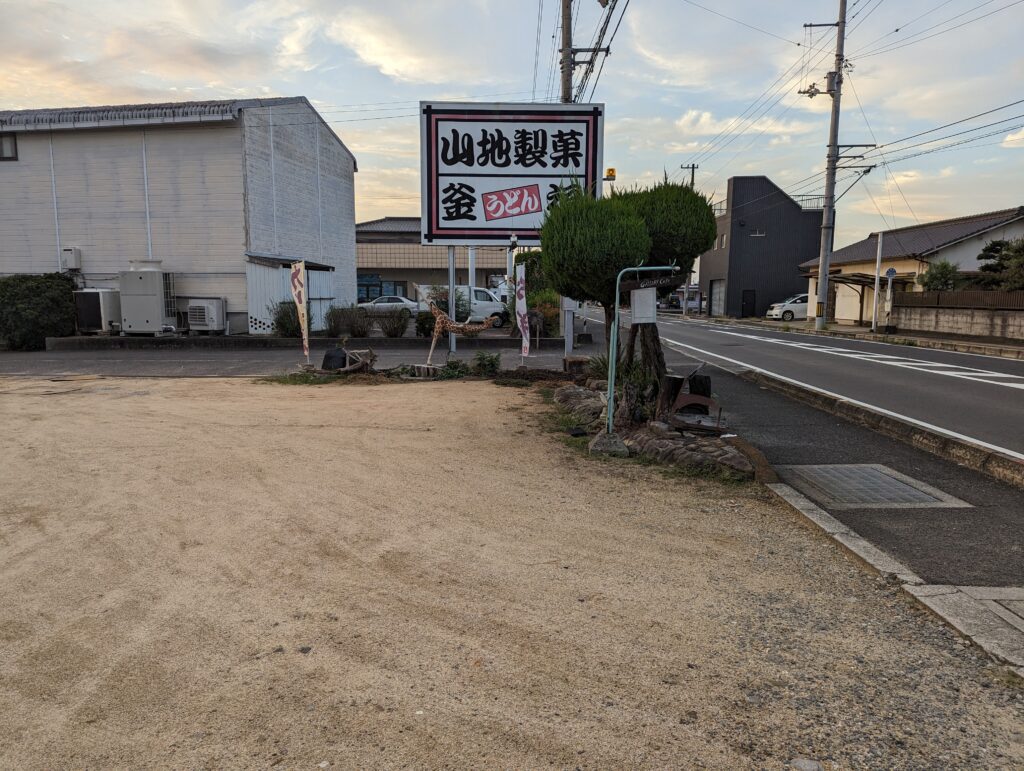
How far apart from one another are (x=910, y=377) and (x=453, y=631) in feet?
40.8

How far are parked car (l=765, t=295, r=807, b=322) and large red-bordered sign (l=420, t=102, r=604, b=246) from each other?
29.8 metres

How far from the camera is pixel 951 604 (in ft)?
11.3

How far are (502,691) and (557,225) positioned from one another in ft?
17.5

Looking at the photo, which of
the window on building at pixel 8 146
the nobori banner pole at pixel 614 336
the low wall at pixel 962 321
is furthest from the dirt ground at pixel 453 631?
the window on building at pixel 8 146

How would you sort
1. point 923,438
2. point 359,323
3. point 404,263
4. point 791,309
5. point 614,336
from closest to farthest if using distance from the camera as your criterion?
point 614,336 < point 923,438 < point 359,323 < point 791,309 < point 404,263

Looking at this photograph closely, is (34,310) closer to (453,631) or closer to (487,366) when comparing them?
(487,366)

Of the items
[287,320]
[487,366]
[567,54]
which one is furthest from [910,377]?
[287,320]

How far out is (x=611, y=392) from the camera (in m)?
6.72

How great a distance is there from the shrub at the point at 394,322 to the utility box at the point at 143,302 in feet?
20.8

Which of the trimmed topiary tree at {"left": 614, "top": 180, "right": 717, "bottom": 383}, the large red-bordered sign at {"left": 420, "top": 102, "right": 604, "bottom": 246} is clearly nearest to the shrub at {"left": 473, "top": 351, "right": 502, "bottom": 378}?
the large red-bordered sign at {"left": 420, "top": 102, "right": 604, "bottom": 246}

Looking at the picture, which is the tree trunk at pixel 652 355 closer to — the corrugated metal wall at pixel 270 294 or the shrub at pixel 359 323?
the shrub at pixel 359 323

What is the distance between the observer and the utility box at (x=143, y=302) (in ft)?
61.7

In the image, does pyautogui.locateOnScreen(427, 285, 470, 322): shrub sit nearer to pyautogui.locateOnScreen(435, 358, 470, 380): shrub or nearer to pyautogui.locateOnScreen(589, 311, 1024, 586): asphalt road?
pyautogui.locateOnScreen(435, 358, 470, 380): shrub

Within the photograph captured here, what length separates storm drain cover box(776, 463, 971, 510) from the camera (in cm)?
519
